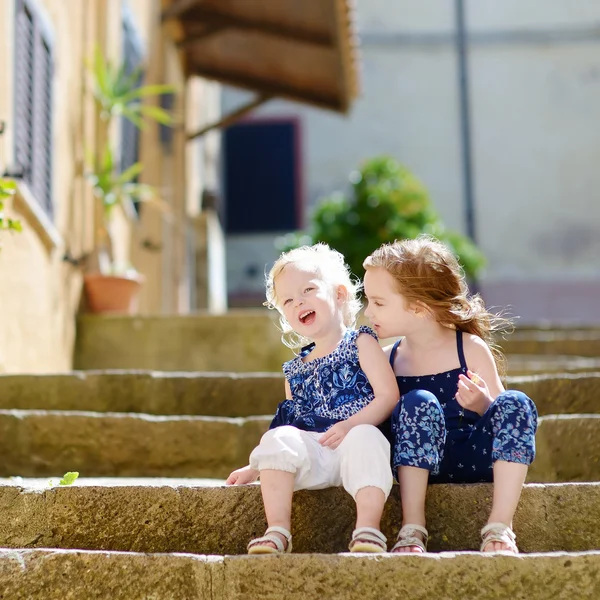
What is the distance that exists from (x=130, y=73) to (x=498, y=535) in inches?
256

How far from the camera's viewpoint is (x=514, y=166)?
1603 centimetres

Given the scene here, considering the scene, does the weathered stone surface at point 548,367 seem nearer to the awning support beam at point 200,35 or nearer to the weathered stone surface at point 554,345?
the weathered stone surface at point 554,345

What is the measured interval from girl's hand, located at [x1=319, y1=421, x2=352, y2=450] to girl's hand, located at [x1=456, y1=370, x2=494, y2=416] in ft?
1.00

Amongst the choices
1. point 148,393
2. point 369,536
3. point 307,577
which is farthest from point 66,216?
point 307,577

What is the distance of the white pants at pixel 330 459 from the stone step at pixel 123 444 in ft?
3.43

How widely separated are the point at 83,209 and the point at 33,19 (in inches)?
54.3

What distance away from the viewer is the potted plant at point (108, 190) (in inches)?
261

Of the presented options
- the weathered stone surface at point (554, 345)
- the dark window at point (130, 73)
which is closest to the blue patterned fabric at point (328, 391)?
the weathered stone surface at point (554, 345)

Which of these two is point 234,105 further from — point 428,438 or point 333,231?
point 428,438

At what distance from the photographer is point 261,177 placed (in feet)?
51.2

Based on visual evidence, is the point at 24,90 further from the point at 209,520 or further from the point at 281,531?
the point at 281,531

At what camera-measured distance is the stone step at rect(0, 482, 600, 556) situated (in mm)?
2596

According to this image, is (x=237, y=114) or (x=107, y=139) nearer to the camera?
(x=107, y=139)

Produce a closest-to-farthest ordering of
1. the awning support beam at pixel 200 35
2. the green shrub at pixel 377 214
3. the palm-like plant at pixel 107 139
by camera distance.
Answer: the palm-like plant at pixel 107 139, the awning support beam at pixel 200 35, the green shrub at pixel 377 214
